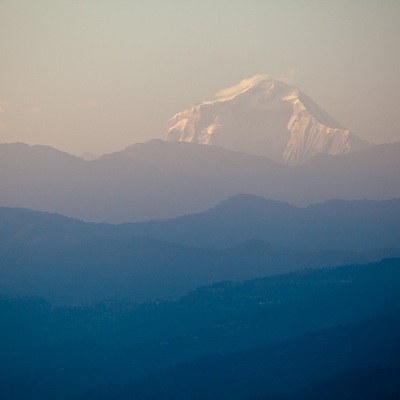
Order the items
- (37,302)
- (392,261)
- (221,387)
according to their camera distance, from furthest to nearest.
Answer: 1. (37,302)
2. (392,261)
3. (221,387)

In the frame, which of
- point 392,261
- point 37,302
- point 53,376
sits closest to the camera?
point 53,376

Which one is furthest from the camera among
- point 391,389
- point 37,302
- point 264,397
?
point 37,302

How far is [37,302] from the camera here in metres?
183

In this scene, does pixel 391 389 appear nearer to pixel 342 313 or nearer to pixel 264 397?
pixel 264 397

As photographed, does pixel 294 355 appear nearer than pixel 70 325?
Yes

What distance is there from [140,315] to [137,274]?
2165cm

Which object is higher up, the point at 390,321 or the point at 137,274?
the point at 137,274

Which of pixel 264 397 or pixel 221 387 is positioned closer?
pixel 264 397

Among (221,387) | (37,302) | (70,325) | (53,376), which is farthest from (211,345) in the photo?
(37,302)

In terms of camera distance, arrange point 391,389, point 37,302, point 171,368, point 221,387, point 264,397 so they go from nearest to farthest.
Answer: point 391,389
point 264,397
point 221,387
point 171,368
point 37,302

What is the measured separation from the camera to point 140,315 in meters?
170

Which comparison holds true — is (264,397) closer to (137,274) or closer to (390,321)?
(390,321)

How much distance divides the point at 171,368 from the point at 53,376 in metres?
23.4

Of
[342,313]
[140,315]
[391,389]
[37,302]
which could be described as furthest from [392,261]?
[37,302]
